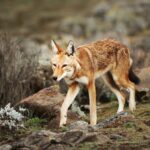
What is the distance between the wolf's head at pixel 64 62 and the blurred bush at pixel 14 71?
8.85ft

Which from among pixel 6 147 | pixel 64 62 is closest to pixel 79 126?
pixel 6 147

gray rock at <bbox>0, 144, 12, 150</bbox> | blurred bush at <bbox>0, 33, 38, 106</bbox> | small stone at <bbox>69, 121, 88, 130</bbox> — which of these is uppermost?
blurred bush at <bbox>0, 33, 38, 106</bbox>

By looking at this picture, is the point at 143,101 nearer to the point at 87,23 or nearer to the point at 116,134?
the point at 116,134

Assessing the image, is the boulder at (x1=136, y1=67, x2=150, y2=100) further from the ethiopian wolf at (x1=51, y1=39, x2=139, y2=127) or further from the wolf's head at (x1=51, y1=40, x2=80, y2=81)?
the wolf's head at (x1=51, y1=40, x2=80, y2=81)

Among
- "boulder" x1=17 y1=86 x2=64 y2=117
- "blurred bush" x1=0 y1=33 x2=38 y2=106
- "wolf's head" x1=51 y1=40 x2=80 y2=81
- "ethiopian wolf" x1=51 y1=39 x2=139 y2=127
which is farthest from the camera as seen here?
"blurred bush" x1=0 y1=33 x2=38 y2=106

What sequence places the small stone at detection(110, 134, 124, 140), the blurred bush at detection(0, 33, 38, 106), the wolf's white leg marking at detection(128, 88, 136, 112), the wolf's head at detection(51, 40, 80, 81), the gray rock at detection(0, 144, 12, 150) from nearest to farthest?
the gray rock at detection(0, 144, 12, 150), the small stone at detection(110, 134, 124, 140), the wolf's head at detection(51, 40, 80, 81), the wolf's white leg marking at detection(128, 88, 136, 112), the blurred bush at detection(0, 33, 38, 106)

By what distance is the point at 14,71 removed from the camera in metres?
16.8

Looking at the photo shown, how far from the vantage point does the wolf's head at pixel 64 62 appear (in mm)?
13492

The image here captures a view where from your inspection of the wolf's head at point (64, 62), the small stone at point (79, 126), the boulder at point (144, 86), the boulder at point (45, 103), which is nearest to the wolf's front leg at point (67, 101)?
the boulder at point (45, 103)

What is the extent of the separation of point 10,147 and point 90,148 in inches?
47.4

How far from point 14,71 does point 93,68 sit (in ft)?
9.57

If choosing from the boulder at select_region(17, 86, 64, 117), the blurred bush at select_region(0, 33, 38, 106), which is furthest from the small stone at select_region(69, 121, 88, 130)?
the blurred bush at select_region(0, 33, 38, 106)

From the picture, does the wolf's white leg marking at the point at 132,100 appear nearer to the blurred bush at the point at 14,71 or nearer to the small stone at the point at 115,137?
the blurred bush at the point at 14,71

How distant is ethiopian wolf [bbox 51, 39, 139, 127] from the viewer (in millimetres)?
13703
